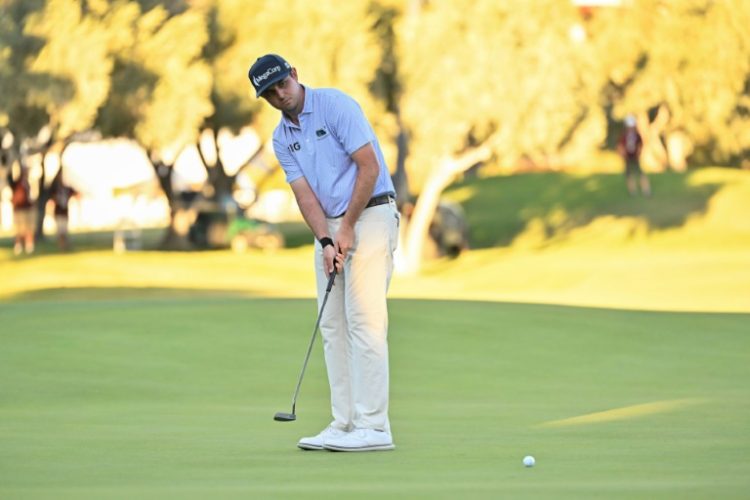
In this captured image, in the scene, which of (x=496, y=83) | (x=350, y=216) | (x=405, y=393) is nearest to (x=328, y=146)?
(x=350, y=216)

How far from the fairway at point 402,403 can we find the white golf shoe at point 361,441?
0.48 feet

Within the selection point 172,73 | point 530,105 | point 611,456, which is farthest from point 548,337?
point 172,73

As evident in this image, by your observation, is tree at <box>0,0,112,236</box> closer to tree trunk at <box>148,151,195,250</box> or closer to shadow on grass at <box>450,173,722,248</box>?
tree trunk at <box>148,151,195,250</box>

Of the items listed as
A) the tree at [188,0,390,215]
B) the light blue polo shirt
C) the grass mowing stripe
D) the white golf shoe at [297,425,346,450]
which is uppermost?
the tree at [188,0,390,215]

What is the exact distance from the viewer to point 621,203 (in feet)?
169

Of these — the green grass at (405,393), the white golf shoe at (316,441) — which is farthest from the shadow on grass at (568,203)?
the white golf shoe at (316,441)

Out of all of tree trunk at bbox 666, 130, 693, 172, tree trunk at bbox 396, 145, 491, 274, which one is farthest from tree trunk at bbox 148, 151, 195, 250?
tree trunk at bbox 666, 130, 693, 172

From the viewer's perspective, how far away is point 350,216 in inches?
342

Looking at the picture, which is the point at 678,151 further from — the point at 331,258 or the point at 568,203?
the point at 331,258

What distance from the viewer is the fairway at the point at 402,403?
723 centimetres

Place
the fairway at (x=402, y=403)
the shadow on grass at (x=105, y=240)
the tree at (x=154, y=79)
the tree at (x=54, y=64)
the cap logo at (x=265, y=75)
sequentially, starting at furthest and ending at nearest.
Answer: the shadow on grass at (x=105, y=240) → the tree at (x=154, y=79) → the tree at (x=54, y=64) → the cap logo at (x=265, y=75) → the fairway at (x=402, y=403)

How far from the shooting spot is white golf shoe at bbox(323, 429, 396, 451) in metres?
8.64

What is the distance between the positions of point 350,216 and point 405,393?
513cm

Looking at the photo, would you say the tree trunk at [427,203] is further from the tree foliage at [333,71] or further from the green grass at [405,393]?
the green grass at [405,393]
